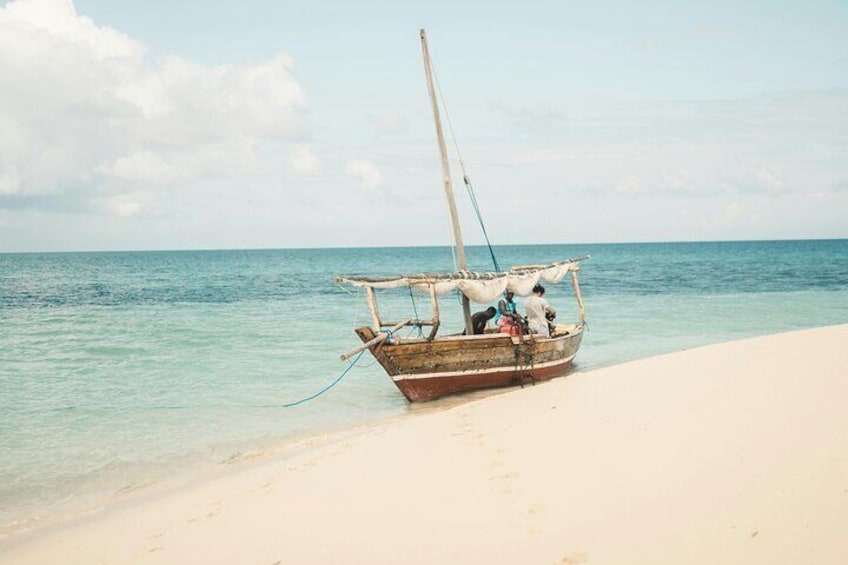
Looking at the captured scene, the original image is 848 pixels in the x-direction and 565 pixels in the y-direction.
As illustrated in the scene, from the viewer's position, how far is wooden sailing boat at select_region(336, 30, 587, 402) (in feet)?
41.1

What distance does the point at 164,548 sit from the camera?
20.3ft

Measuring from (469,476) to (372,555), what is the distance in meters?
1.78

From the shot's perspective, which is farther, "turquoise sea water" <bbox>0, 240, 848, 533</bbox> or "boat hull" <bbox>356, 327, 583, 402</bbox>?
"boat hull" <bbox>356, 327, 583, 402</bbox>

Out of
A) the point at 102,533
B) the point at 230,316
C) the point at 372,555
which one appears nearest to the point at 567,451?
the point at 372,555

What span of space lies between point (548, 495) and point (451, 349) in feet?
22.6

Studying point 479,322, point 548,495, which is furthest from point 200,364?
point 548,495

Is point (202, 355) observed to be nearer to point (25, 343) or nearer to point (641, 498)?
point (25, 343)

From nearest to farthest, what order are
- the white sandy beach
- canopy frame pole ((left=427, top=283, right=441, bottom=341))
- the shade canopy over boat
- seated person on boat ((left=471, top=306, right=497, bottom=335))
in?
the white sandy beach → canopy frame pole ((left=427, top=283, right=441, bottom=341)) → the shade canopy over boat → seated person on boat ((left=471, top=306, right=497, bottom=335))

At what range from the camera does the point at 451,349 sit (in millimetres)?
12766

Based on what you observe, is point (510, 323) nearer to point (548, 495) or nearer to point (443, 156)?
point (443, 156)

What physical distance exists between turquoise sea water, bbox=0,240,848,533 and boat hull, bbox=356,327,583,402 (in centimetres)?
83

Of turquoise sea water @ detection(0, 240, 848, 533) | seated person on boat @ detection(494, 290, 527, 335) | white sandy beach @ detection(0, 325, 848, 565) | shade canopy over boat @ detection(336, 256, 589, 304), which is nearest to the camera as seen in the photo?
white sandy beach @ detection(0, 325, 848, 565)

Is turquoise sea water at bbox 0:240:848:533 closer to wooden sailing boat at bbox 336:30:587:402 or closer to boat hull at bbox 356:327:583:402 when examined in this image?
boat hull at bbox 356:327:583:402

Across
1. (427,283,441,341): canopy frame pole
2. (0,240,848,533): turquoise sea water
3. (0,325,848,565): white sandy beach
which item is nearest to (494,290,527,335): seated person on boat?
(427,283,441,341): canopy frame pole
